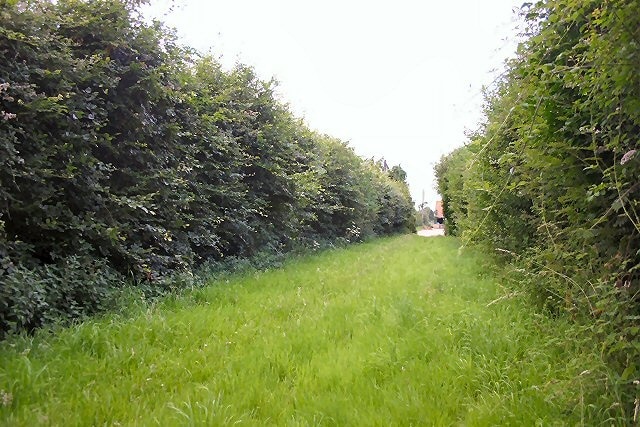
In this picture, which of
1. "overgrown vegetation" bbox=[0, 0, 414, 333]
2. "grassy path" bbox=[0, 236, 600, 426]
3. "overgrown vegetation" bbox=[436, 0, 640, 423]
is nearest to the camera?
"overgrown vegetation" bbox=[436, 0, 640, 423]

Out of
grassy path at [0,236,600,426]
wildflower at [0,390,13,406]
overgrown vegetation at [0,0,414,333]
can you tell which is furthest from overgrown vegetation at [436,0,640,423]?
overgrown vegetation at [0,0,414,333]

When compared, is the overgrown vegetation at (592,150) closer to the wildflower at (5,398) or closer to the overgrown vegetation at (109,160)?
the wildflower at (5,398)

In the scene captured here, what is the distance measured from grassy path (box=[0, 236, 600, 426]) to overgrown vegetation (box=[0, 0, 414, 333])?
30.4 inches

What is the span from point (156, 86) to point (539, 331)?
558 centimetres

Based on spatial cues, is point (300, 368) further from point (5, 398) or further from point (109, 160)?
point (109, 160)

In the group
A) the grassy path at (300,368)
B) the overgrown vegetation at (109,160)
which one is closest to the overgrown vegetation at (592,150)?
the grassy path at (300,368)

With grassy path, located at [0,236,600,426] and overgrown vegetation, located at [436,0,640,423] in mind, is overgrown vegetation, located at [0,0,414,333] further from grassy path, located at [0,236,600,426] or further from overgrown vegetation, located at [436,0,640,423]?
overgrown vegetation, located at [436,0,640,423]

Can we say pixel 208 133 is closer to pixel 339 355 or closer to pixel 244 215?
pixel 244 215

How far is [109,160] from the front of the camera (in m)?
5.36

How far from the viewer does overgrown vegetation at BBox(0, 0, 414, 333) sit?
12.7ft

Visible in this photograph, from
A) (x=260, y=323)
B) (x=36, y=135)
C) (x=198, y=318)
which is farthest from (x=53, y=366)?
(x=36, y=135)

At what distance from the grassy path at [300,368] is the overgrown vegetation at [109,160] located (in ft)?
2.54

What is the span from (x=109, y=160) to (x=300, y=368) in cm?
405

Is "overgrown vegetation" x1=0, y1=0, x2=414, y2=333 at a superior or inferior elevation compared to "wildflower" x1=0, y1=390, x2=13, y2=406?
superior
